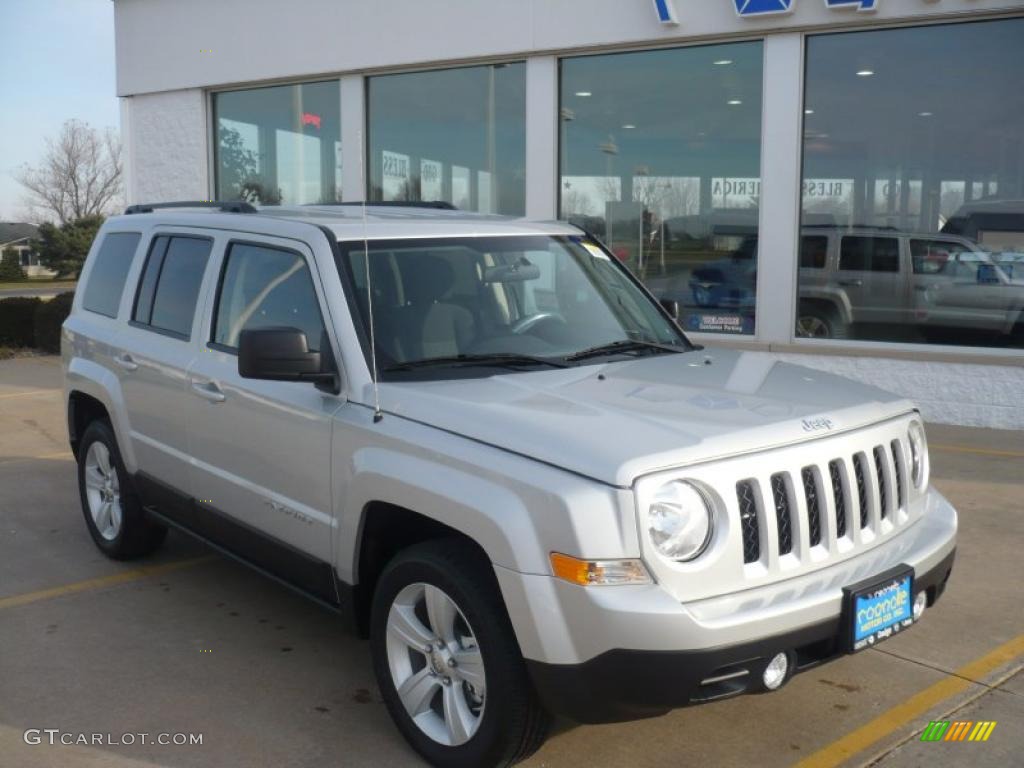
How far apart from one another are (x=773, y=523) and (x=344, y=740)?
5.69 ft

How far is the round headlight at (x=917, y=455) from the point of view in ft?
13.3

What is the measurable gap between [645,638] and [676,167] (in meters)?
8.96

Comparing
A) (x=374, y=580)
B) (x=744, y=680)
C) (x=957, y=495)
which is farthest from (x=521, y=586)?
(x=957, y=495)

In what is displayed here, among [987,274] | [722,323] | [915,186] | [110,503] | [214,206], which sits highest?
[915,186]

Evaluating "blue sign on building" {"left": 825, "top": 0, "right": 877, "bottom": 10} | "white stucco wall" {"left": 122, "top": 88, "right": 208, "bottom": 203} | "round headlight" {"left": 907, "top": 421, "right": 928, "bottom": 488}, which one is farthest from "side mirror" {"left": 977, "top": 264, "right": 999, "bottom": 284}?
"white stucco wall" {"left": 122, "top": 88, "right": 208, "bottom": 203}

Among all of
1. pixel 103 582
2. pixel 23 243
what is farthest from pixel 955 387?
pixel 23 243

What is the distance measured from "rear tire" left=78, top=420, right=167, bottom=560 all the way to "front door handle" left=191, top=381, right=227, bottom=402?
112cm

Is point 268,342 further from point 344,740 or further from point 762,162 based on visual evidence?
point 762,162

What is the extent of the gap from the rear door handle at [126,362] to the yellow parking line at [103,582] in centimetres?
112

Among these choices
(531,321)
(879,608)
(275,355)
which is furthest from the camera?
(531,321)

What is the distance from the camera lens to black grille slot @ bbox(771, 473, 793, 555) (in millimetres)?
3324

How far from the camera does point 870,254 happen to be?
33.9ft

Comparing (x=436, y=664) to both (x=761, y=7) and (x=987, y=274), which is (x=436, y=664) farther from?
(x=761, y=7)

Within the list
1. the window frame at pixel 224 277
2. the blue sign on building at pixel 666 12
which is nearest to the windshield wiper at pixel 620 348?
the window frame at pixel 224 277
